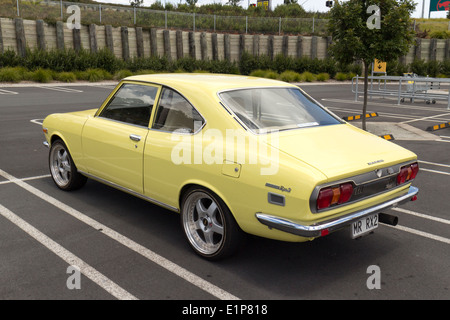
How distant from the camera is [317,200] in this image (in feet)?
11.3

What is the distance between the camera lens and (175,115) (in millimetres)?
4543

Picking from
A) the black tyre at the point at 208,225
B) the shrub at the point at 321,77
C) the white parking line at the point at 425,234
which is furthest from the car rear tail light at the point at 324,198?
the shrub at the point at 321,77

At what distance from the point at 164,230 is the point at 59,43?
25358 millimetres

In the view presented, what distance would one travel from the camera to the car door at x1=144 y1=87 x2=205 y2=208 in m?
4.27

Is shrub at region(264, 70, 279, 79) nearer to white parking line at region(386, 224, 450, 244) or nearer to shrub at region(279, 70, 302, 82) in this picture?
shrub at region(279, 70, 302, 82)

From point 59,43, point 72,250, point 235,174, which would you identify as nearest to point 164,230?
point 72,250

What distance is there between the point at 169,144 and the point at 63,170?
241 centimetres

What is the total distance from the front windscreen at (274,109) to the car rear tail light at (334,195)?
900mm

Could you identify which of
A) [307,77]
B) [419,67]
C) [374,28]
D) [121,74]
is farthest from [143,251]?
[419,67]

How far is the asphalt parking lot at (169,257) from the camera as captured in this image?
11.9 ft

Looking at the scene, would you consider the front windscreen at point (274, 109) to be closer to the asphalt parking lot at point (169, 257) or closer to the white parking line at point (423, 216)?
the asphalt parking lot at point (169, 257)

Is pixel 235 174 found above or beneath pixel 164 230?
above
